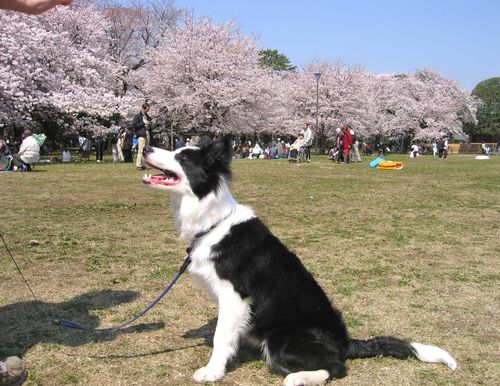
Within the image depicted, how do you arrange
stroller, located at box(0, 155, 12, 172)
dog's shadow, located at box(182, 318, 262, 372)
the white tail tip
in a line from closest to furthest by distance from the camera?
the white tail tip
dog's shadow, located at box(182, 318, 262, 372)
stroller, located at box(0, 155, 12, 172)

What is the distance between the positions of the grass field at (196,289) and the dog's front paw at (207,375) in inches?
2.4

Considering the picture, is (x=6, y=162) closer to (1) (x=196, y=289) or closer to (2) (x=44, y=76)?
(2) (x=44, y=76)

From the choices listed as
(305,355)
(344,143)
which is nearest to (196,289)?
(305,355)

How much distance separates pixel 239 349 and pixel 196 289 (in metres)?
1.47

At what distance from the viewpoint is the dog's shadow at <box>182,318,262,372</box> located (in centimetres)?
360

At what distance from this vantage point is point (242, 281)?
11.0 feet

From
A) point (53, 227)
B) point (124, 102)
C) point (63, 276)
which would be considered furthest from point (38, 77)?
point (63, 276)

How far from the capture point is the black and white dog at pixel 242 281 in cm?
328

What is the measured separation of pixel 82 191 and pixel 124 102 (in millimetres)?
18465

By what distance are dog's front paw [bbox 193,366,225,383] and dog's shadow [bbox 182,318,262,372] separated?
7.6 inches

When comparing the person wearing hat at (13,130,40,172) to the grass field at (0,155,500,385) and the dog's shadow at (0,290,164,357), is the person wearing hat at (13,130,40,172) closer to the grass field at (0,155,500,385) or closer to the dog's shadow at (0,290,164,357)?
the grass field at (0,155,500,385)

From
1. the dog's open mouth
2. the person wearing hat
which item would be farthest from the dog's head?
the person wearing hat

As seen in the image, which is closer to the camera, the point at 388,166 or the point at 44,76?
the point at 388,166

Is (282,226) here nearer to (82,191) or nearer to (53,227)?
(53,227)
